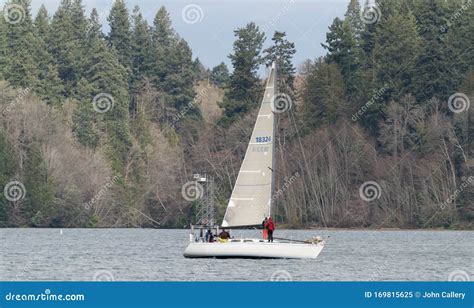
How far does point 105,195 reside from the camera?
123125 millimetres

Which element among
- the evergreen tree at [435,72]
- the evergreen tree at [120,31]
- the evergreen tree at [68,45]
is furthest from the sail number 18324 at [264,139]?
the evergreen tree at [120,31]

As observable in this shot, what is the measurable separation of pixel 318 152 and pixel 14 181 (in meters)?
27.7

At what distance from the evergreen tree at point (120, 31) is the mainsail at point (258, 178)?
10697 cm

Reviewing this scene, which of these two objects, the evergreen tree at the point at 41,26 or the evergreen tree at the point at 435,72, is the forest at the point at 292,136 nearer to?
the evergreen tree at the point at 435,72

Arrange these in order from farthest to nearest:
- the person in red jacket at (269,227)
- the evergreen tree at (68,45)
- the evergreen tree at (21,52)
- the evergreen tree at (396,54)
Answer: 1. the evergreen tree at (68,45)
2. the evergreen tree at (21,52)
3. the evergreen tree at (396,54)
4. the person in red jacket at (269,227)

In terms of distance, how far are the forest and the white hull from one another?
49043mm

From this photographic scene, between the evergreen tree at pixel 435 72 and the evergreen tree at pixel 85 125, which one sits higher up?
the evergreen tree at pixel 435 72

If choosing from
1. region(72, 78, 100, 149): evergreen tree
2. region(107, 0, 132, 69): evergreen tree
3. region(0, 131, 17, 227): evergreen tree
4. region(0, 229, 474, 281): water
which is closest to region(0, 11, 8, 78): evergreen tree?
region(72, 78, 100, 149): evergreen tree

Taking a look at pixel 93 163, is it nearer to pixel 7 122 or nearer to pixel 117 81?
pixel 7 122

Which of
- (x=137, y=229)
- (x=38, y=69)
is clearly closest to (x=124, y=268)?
(x=137, y=229)

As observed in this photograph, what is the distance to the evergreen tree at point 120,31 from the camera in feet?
554

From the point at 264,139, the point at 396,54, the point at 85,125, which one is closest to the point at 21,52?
the point at 85,125

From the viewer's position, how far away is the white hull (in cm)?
5756

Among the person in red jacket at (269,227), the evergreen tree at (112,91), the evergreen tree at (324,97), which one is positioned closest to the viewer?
the person in red jacket at (269,227)
